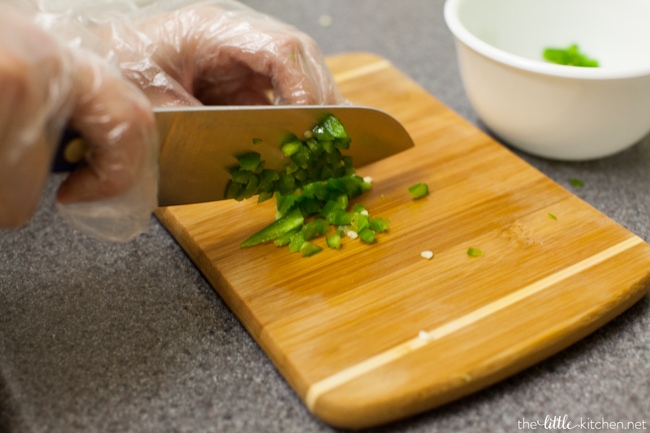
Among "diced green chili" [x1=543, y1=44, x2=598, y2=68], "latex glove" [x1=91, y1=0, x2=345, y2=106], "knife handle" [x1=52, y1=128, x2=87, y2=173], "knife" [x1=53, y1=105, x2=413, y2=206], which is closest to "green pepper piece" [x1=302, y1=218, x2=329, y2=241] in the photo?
"knife" [x1=53, y1=105, x2=413, y2=206]

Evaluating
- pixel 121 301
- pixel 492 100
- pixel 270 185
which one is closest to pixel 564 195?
pixel 492 100

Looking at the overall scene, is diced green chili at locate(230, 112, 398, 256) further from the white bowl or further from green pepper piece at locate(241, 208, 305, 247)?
the white bowl

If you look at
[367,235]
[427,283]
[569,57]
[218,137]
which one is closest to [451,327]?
[427,283]

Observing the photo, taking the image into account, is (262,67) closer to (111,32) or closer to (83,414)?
(111,32)

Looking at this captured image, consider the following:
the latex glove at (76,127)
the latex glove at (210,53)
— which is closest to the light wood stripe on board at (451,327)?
the latex glove at (76,127)

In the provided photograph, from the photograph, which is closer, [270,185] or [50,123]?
[50,123]

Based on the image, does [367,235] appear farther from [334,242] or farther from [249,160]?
[249,160]

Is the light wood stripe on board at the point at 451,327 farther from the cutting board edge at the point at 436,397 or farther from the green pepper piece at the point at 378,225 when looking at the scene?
the green pepper piece at the point at 378,225
